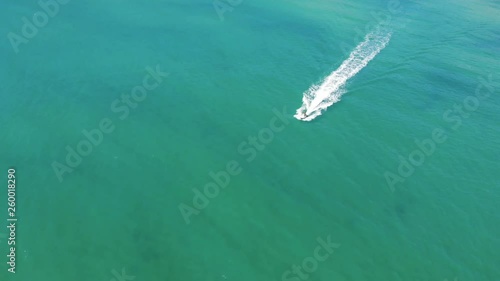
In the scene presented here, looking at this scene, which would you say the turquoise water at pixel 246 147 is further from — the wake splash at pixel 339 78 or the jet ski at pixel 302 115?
the wake splash at pixel 339 78

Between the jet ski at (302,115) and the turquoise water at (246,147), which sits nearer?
the turquoise water at (246,147)

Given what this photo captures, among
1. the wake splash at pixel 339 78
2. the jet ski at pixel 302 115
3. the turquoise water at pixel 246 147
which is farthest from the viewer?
the wake splash at pixel 339 78

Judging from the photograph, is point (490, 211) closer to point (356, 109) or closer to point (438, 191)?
point (438, 191)

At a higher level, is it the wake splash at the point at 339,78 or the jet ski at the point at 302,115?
the wake splash at the point at 339,78

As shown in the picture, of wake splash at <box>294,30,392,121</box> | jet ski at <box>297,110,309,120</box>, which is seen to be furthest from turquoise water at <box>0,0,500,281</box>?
wake splash at <box>294,30,392,121</box>

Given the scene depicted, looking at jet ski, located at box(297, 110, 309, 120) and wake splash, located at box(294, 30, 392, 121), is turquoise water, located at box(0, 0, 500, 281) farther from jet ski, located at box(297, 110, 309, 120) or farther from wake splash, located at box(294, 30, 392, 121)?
wake splash, located at box(294, 30, 392, 121)

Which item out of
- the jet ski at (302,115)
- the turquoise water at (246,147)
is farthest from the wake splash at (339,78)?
the turquoise water at (246,147)

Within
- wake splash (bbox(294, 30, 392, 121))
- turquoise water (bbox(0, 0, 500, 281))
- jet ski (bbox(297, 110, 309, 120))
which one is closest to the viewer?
turquoise water (bbox(0, 0, 500, 281))
